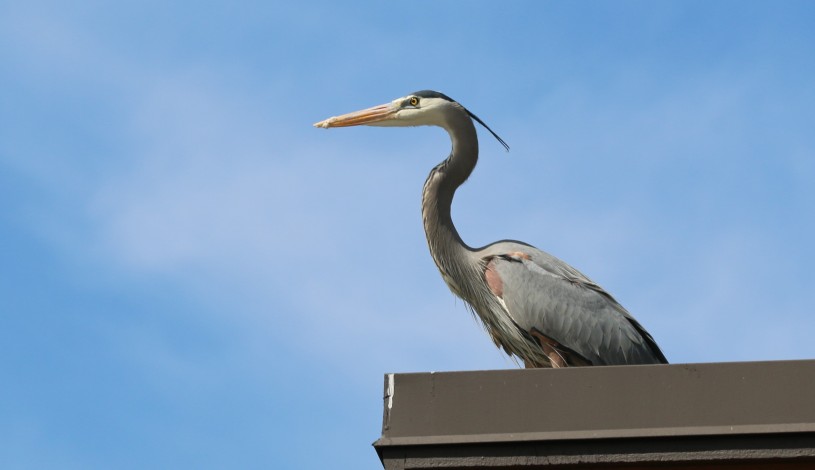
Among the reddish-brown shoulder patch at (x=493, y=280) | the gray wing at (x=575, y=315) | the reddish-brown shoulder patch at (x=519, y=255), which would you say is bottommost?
the gray wing at (x=575, y=315)

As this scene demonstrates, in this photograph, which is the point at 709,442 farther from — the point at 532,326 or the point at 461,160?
the point at 461,160

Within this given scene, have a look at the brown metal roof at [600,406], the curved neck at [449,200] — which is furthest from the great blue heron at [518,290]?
the brown metal roof at [600,406]

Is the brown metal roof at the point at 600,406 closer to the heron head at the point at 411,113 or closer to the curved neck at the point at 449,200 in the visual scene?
the curved neck at the point at 449,200

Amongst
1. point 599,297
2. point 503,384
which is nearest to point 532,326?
point 599,297

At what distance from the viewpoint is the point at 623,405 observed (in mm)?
5164

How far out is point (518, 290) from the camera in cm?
815

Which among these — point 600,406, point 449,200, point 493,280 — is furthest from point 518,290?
point 600,406

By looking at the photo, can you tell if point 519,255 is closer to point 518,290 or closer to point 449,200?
point 518,290

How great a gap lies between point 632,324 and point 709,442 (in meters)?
3.08

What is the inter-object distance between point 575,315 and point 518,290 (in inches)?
16.4

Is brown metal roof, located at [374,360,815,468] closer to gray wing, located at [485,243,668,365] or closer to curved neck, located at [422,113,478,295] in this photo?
gray wing, located at [485,243,668,365]

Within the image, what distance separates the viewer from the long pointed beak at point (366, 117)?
9.61 meters

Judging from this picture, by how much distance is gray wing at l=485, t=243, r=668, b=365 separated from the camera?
7.93 metres

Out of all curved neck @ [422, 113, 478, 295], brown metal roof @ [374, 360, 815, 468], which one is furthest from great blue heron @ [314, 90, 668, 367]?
brown metal roof @ [374, 360, 815, 468]
